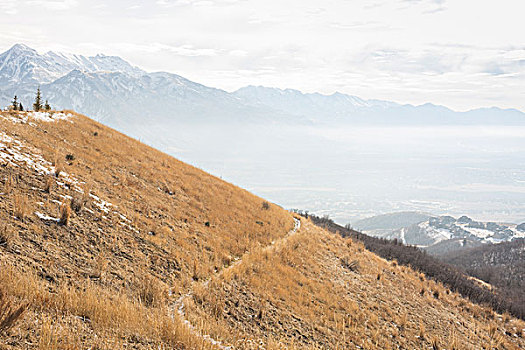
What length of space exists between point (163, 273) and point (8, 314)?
644cm

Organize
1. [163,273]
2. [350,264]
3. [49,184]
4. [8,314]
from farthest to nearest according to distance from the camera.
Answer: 1. [350,264]
2. [49,184]
3. [163,273]
4. [8,314]

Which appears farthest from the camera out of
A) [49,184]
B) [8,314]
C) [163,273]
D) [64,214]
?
[49,184]

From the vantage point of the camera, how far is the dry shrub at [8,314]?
448 centimetres

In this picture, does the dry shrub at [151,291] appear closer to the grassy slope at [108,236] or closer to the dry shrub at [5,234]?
the grassy slope at [108,236]

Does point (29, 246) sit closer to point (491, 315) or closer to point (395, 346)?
point (395, 346)

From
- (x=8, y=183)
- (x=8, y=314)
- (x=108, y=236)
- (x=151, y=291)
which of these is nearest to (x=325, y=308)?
(x=151, y=291)

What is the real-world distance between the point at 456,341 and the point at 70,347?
1576 centimetres

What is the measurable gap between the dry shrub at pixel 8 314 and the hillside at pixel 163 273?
122 millimetres

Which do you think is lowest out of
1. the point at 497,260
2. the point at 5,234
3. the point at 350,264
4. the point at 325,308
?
the point at 497,260

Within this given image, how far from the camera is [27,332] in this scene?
4613 millimetres

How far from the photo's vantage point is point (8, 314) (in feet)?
15.0

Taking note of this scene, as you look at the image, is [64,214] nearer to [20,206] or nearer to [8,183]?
[20,206]

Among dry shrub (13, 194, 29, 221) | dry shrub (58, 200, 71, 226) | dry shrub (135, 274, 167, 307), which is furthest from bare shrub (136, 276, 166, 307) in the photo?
dry shrub (13, 194, 29, 221)

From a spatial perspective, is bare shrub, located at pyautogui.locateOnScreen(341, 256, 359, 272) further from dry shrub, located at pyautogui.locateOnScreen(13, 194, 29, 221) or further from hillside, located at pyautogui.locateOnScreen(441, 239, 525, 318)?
hillside, located at pyautogui.locateOnScreen(441, 239, 525, 318)
